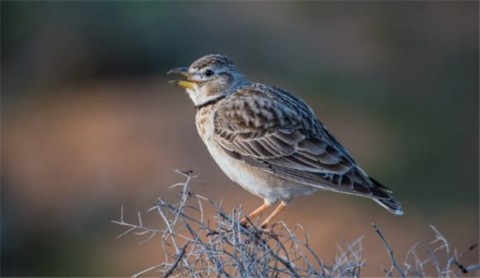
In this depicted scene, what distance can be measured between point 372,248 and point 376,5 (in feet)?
42.9

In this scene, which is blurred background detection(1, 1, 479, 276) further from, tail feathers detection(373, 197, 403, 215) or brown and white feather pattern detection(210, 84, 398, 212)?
tail feathers detection(373, 197, 403, 215)

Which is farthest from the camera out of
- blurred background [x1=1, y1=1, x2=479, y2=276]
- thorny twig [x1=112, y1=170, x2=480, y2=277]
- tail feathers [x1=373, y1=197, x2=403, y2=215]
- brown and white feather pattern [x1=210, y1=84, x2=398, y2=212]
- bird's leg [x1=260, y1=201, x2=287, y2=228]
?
blurred background [x1=1, y1=1, x2=479, y2=276]

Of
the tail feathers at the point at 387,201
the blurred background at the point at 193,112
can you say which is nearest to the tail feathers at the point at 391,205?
the tail feathers at the point at 387,201

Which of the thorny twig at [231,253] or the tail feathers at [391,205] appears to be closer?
the thorny twig at [231,253]

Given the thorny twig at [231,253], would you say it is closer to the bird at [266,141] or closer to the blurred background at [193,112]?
the bird at [266,141]

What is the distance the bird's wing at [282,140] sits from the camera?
7.44 m

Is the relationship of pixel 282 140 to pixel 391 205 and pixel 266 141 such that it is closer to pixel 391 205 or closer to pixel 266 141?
pixel 266 141

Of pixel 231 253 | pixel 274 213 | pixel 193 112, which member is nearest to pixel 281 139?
pixel 274 213

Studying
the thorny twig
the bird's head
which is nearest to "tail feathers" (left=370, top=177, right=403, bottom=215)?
the thorny twig

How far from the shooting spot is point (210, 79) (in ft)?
26.7

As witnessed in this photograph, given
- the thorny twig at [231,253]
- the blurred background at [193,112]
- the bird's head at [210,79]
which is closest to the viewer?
the thorny twig at [231,253]

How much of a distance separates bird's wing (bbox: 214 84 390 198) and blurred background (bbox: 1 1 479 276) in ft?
17.1

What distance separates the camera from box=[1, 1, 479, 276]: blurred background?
50.9 ft

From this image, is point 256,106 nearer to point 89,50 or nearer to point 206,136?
point 206,136
